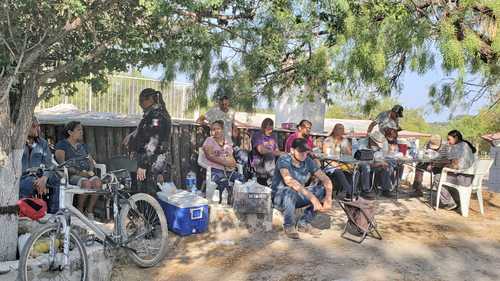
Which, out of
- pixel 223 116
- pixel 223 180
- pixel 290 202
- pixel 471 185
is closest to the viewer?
pixel 290 202

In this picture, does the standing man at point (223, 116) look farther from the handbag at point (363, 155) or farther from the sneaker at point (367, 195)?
the sneaker at point (367, 195)

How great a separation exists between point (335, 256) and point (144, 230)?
5.36 ft

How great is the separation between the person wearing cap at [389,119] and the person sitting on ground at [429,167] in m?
0.69

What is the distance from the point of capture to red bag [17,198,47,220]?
3256 mm

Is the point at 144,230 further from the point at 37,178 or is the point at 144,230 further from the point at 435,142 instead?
the point at 435,142

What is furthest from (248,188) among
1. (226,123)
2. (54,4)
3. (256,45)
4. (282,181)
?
(54,4)

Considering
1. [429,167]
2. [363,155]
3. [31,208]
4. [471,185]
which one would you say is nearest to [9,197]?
[31,208]

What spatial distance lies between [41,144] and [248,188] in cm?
196

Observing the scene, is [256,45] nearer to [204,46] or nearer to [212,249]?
[204,46]

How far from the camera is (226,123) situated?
6.58m

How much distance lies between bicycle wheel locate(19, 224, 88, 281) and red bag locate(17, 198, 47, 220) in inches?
14.0

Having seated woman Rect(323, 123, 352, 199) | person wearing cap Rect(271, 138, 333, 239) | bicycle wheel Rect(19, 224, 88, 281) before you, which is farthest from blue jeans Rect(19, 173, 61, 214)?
seated woman Rect(323, 123, 352, 199)

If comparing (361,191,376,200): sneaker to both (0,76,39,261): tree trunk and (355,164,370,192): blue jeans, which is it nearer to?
(355,164,370,192): blue jeans

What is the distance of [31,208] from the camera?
329cm
